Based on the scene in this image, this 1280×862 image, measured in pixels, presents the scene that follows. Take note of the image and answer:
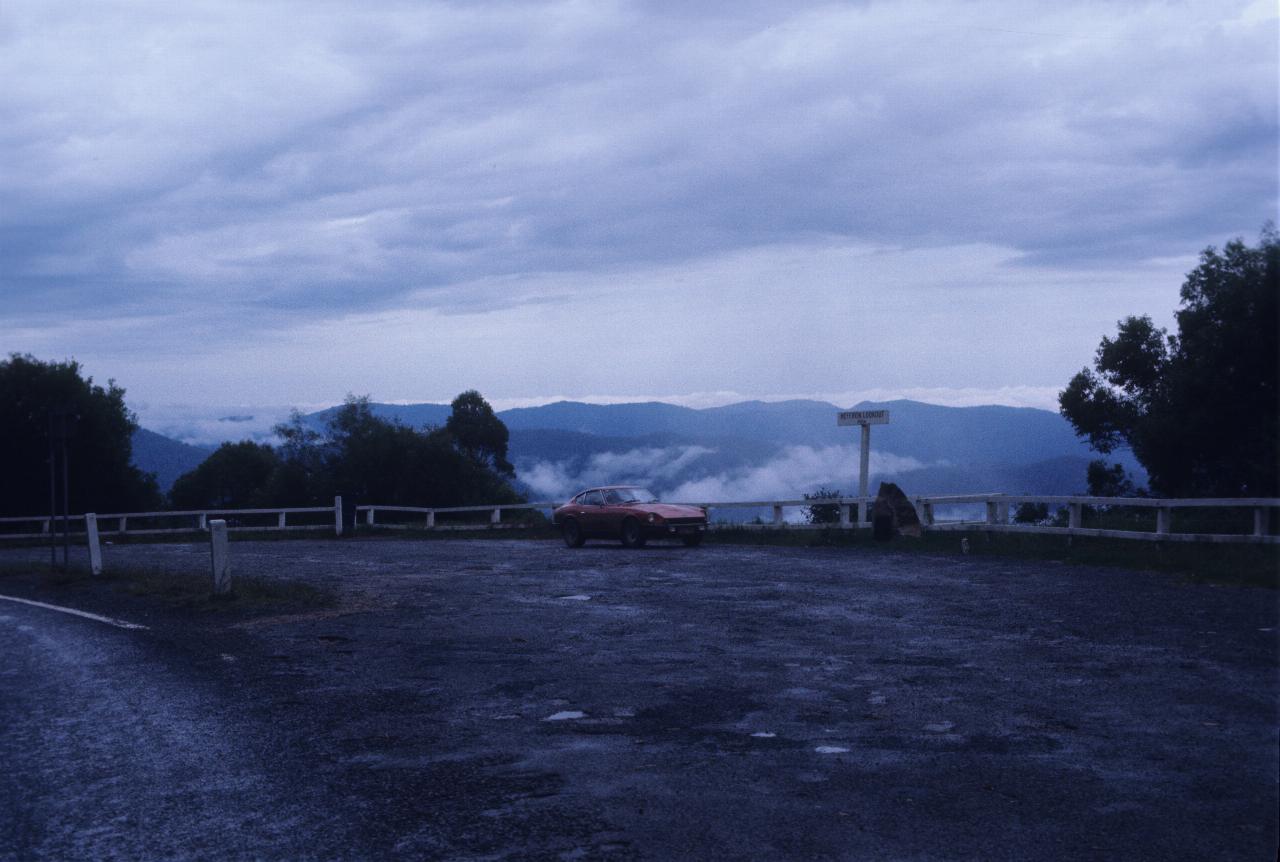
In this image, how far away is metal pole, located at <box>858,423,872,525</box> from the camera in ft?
80.0

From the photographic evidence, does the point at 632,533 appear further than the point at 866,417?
Yes

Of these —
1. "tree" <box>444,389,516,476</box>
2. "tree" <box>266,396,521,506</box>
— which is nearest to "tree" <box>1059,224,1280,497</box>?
"tree" <box>266,396,521,506</box>

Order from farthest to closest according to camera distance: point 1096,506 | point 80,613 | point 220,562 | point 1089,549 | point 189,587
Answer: point 1096,506
point 1089,549
point 189,587
point 220,562
point 80,613

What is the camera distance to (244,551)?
26547mm

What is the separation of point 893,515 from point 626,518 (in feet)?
19.8

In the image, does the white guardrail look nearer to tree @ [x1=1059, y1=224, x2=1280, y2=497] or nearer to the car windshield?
the car windshield

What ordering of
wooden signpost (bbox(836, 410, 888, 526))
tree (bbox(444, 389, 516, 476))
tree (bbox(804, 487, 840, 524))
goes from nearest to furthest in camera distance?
1. wooden signpost (bbox(836, 410, 888, 526))
2. tree (bbox(804, 487, 840, 524))
3. tree (bbox(444, 389, 516, 476))

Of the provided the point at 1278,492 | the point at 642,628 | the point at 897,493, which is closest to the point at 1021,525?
the point at 897,493

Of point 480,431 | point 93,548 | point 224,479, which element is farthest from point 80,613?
point 224,479

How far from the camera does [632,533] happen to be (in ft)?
82.3

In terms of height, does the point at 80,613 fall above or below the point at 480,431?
below

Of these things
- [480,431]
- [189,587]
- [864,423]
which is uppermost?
[480,431]

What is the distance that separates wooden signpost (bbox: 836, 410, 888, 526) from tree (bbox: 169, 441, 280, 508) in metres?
83.5

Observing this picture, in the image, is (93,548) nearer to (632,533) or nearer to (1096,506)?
(632,533)
